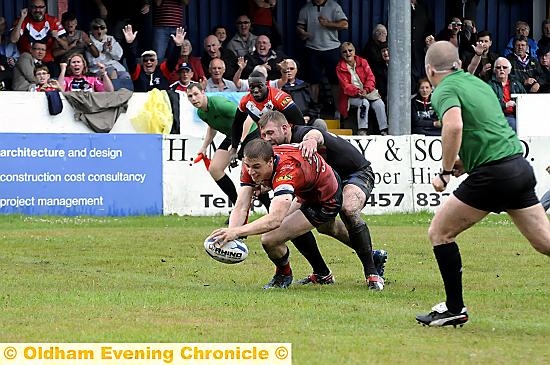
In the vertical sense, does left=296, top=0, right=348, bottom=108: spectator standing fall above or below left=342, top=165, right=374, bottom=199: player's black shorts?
above

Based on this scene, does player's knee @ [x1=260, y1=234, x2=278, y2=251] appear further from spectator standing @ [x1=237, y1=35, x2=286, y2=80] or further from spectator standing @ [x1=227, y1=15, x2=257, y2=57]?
spectator standing @ [x1=227, y1=15, x2=257, y2=57]

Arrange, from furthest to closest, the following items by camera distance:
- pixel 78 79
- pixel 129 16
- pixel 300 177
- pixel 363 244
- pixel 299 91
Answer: pixel 129 16 → pixel 299 91 → pixel 78 79 → pixel 363 244 → pixel 300 177

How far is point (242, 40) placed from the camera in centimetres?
2183

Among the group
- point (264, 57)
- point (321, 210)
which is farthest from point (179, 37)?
point (321, 210)

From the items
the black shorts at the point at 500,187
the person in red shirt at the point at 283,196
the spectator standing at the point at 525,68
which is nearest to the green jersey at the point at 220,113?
the person in red shirt at the point at 283,196

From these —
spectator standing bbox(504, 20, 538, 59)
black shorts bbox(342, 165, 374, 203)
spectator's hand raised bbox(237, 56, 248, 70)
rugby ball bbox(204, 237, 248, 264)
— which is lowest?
rugby ball bbox(204, 237, 248, 264)

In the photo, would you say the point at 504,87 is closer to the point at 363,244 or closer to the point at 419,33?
the point at 419,33

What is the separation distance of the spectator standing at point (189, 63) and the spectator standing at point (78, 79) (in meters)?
1.27

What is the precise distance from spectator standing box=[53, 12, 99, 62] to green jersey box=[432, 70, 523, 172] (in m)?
12.7

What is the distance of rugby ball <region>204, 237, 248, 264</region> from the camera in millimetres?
9214

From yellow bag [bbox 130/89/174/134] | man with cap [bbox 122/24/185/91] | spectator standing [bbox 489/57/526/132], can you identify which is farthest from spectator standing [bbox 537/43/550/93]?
yellow bag [bbox 130/89/174/134]

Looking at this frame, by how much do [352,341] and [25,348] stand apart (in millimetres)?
2007

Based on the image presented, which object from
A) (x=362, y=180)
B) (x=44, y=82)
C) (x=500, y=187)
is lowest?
(x=362, y=180)

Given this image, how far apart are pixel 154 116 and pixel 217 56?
94.6 inches
